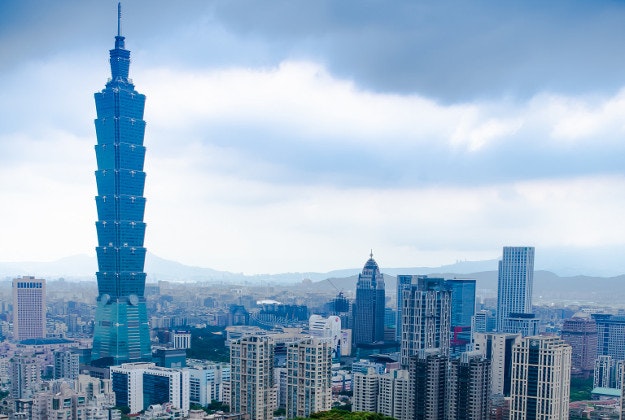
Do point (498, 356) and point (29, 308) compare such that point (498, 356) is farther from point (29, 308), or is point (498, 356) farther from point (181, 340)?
point (29, 308)

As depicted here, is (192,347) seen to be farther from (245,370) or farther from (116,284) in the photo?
(245,370)

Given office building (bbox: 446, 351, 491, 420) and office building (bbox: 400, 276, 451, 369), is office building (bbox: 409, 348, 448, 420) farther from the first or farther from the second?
office building (bbox: 400, 276, 451, 369)

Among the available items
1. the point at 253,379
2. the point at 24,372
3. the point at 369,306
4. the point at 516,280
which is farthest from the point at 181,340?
the point at 516,280

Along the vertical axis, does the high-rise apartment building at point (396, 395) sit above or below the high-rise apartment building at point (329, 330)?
above

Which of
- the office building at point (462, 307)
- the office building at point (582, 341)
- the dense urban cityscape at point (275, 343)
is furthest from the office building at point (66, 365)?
the office building at point (582, 341)

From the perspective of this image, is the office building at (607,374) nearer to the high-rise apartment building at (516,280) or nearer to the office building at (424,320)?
the office building at (424,320)

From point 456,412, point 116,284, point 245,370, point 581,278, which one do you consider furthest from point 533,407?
point 581,278

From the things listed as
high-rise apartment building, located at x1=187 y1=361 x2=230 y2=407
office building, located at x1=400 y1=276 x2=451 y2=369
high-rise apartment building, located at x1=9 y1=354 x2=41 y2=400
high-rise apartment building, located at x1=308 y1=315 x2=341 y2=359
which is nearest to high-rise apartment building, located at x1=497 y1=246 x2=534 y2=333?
high-rise apartment building, located at x1=308 y1=315 x2=341 y2=359
